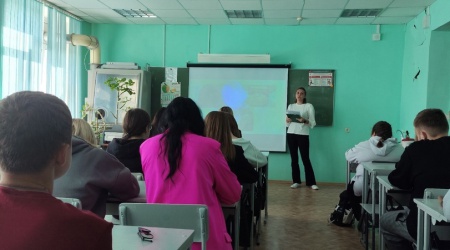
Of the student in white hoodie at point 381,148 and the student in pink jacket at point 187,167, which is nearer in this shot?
the student in pink jacket at point 187,167

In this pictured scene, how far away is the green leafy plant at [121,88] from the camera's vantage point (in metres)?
6.44

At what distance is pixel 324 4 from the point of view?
578 centimetres

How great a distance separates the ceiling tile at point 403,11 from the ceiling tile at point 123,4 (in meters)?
3.68

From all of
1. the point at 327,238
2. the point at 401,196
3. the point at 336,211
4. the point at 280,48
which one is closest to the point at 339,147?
the point at 280,48

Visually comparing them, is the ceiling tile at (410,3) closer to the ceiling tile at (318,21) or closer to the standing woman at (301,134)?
the ceiling tile at (318,21)

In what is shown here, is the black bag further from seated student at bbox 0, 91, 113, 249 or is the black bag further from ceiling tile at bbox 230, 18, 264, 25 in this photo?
seated student at bbox 0, 91, 113, 249

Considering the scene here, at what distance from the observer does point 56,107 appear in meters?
0.89

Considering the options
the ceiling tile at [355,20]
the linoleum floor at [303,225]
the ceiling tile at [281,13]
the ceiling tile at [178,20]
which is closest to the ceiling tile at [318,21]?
the ceiling tile at [355,20]

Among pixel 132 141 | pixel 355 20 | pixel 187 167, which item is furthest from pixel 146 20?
pixel 187 167

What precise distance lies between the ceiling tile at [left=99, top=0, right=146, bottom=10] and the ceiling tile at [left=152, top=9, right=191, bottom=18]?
13.5 inches

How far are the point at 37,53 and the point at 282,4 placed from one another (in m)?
3.56

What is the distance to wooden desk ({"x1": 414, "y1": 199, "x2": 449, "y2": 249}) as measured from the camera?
203 cm

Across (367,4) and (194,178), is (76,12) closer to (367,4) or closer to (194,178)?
(367,4)

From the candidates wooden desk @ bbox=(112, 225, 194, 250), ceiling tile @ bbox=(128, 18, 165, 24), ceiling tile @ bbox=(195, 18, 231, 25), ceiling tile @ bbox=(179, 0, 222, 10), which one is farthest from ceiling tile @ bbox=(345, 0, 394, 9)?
wooden desk @ bbox=(112, 225, 194, 250)
